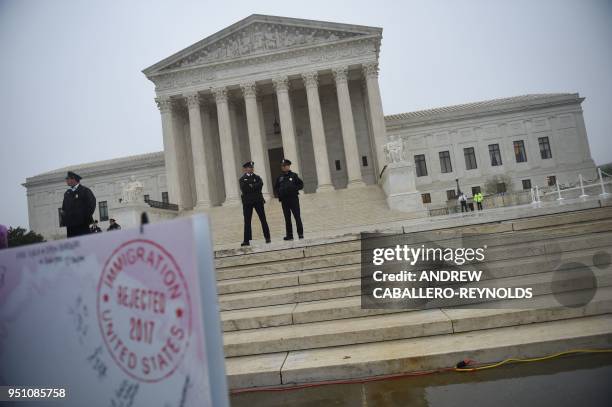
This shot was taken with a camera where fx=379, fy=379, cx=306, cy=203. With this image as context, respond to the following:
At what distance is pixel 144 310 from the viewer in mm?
1759

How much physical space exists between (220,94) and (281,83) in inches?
181

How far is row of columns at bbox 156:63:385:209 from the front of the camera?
2691 cm

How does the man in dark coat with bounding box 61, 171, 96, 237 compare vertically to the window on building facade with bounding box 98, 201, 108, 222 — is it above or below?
below

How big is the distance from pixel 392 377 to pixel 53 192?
55.7 meters

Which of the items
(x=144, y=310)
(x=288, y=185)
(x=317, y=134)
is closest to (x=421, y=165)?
(x=317, y=134)

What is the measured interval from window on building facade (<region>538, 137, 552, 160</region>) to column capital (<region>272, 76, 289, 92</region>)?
3232 cm

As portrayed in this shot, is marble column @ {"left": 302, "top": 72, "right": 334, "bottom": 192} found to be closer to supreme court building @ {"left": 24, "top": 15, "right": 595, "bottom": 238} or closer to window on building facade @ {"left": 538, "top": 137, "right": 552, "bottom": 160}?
supreme court building @ {"left": 24, "top": 15, "right": 595, "bottom": 238}

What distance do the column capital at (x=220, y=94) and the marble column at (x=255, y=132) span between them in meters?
1.36

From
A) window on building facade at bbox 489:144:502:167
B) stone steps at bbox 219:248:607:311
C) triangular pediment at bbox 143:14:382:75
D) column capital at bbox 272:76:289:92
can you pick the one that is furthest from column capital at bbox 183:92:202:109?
window on building facade at bbox 489:144:502:167

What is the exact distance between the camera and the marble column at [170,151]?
28078 millimetres

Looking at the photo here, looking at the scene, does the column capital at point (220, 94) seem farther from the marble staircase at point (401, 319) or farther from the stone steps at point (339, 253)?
the marble staircase at point (401, 319)

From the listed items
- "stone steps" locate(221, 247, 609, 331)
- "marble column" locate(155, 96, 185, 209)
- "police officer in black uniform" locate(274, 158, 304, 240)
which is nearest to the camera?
"stone steps" locate(221, 247, 609, 331)

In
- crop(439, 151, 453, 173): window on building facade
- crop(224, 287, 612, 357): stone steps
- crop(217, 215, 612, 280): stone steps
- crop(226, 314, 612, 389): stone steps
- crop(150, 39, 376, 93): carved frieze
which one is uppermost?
crop(150, 39, 376, 93): carved frieze

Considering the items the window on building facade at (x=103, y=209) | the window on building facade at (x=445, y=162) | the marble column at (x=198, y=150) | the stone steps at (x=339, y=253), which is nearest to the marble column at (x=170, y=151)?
the marble column at (x=198, y=150)
